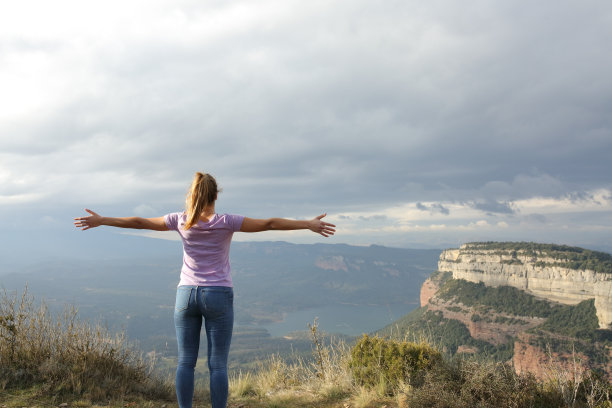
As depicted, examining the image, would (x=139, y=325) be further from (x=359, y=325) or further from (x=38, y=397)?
(x=38, y=397)

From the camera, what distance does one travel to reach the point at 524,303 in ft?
278

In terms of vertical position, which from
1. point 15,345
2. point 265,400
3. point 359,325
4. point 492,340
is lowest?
point 359,325

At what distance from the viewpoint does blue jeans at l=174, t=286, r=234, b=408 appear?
3.45 meters

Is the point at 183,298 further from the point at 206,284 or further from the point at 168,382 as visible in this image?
the point at 168,382

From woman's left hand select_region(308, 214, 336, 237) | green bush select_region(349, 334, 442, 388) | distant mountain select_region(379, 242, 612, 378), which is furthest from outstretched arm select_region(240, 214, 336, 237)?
distant mountain select_region(379, 242, 612, 378)

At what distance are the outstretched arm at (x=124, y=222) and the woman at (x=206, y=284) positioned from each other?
0.52 feet

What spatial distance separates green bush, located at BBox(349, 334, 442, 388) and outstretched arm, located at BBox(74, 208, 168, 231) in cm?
393

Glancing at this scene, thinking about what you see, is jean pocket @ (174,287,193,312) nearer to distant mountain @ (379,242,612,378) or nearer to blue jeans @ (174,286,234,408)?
blue jeans @ (174,286,234,408)

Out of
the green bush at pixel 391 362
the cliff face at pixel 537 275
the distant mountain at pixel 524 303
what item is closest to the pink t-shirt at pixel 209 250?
the green bush at pixel 391 362

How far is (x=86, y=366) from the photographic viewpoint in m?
5.51

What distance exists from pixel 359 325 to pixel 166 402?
603ft

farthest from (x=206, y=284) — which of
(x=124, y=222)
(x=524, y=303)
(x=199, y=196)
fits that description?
(x=524, y=303)

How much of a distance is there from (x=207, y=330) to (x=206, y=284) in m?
0.43

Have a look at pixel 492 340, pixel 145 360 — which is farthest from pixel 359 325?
pixel 145 360
